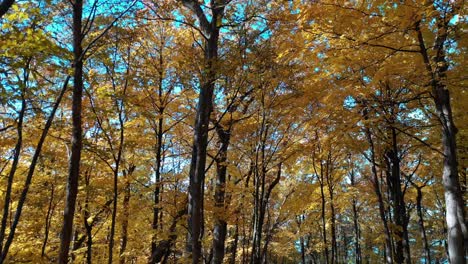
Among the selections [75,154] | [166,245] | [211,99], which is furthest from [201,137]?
[166,245]

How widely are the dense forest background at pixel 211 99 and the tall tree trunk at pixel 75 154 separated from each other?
0.02 meters

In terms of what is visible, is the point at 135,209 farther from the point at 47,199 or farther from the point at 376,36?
the point at 376,36

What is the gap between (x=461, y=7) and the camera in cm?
556

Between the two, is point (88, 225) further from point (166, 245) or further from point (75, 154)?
point (75, 154)

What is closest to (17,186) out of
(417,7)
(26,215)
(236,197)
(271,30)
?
(26,215)

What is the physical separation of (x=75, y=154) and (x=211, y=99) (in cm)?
311

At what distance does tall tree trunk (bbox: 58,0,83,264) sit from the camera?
18.5ft

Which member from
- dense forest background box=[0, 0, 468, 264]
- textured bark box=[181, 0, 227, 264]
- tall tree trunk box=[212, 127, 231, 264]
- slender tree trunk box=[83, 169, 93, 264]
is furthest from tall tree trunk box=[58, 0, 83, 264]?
slender tree trunk box=[83, 169, 93, 264]

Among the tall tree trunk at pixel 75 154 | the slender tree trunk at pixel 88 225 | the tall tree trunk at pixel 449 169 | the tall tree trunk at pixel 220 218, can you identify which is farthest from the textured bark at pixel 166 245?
the tall tree trunk at pixel 449 169

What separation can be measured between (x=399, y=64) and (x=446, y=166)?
2.21m

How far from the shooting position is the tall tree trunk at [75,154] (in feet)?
18.5

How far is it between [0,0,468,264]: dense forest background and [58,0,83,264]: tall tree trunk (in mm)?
24

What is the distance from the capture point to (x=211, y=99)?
780 cm

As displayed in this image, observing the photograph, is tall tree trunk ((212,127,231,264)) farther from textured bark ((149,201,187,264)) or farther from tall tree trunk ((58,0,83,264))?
tall tree trunk ((58,0,83,264))
